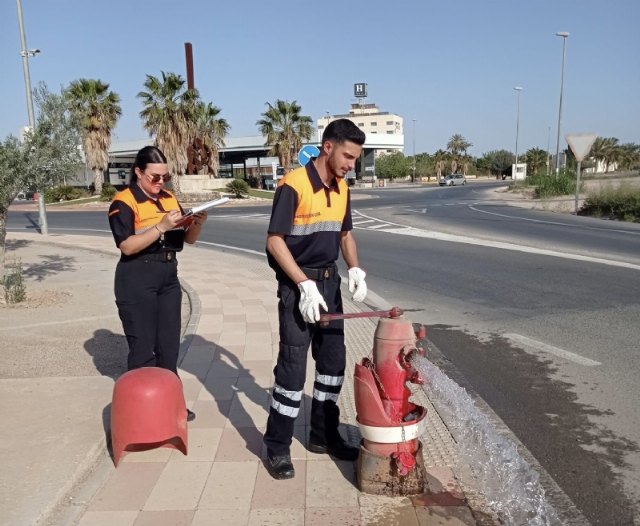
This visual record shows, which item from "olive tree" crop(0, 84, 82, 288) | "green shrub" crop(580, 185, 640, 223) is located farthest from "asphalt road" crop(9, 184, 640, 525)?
"green shrub" crop(580, 185, 640, 223)

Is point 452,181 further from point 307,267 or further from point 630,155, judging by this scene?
point 307,267

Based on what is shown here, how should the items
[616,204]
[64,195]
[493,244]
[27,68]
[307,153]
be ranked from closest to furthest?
[307,153]
[493,244]
[27,68]
[616,204]
[64,195]

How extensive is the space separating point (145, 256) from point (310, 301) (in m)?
1.32

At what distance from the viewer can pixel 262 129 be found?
158 feet

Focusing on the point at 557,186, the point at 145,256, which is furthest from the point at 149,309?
the point at 557,186

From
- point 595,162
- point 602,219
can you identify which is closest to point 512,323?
point 602,219

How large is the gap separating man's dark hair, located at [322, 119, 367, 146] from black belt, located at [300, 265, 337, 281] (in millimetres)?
683

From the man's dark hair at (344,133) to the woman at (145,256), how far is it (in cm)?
109

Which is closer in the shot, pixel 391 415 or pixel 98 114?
pixel 391 415

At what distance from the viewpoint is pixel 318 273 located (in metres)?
3.21

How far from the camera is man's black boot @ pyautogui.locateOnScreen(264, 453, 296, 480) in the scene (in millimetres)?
3248

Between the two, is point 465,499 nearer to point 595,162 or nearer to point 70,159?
point 70,159

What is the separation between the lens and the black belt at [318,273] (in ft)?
10.4

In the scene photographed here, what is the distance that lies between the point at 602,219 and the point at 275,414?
20760 millimetres
